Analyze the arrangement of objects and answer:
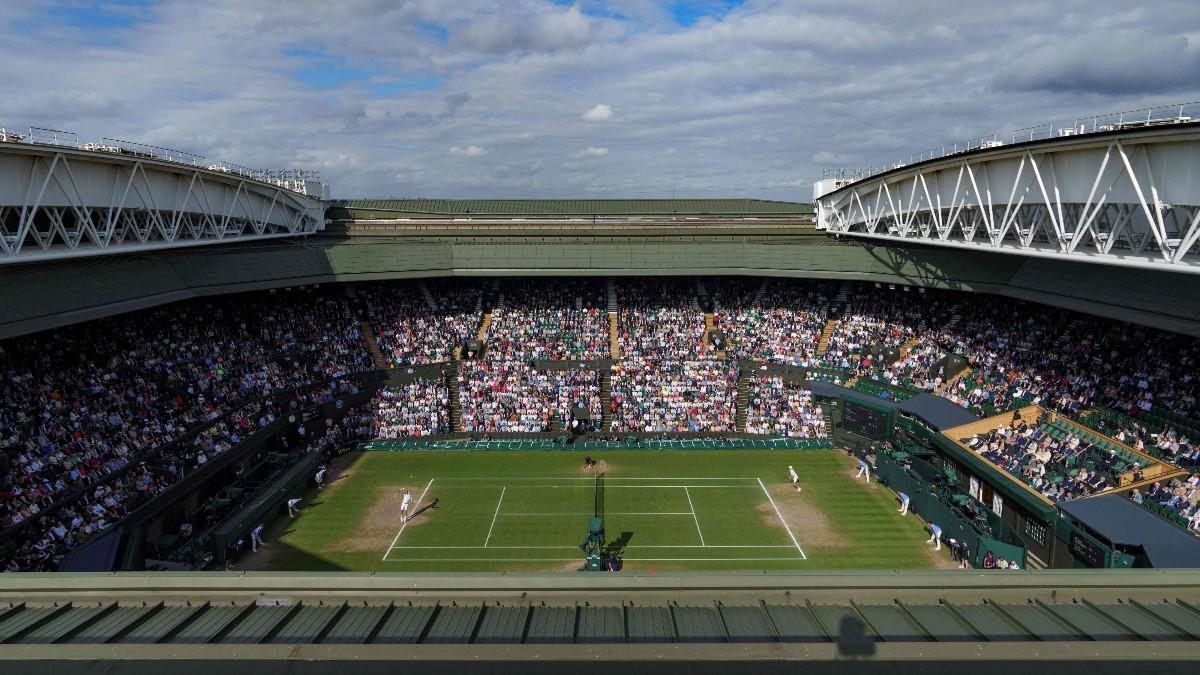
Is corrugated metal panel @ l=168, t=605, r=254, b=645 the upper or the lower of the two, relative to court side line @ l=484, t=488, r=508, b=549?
upper

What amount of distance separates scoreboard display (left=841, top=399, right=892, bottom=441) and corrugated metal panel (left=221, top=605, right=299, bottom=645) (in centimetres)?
3108

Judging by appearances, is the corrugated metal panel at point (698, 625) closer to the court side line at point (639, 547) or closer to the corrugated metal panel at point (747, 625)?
the corrugated metal panel at point (747, 625)

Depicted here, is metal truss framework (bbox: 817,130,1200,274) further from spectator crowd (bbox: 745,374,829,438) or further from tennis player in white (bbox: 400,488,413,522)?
tennis player in white (bbox: 400,488,413,522)

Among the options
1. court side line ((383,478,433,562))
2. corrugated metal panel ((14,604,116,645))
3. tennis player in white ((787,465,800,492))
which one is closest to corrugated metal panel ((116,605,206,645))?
corrugated metal panel ((14,604,116,645))

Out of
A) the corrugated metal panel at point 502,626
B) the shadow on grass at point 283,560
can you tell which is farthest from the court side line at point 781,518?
the corrugated metal panel at point 502,626

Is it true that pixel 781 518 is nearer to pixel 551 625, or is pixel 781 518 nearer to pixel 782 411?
pixel 782 411

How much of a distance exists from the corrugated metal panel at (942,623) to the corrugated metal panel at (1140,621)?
171 cm

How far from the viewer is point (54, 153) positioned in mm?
21438

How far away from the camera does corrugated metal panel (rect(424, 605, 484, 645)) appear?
24.3 ft

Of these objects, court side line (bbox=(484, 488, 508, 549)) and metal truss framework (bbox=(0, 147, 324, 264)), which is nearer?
metal truss framework (bbox=(0, 147, 324, 264))

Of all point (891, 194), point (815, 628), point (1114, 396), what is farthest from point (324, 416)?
point (1114, 396)

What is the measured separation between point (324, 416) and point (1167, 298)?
1464 inches

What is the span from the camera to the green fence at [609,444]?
35.8 m

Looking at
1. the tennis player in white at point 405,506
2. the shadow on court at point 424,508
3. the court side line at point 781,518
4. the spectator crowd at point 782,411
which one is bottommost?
the court side line at point 781,518
